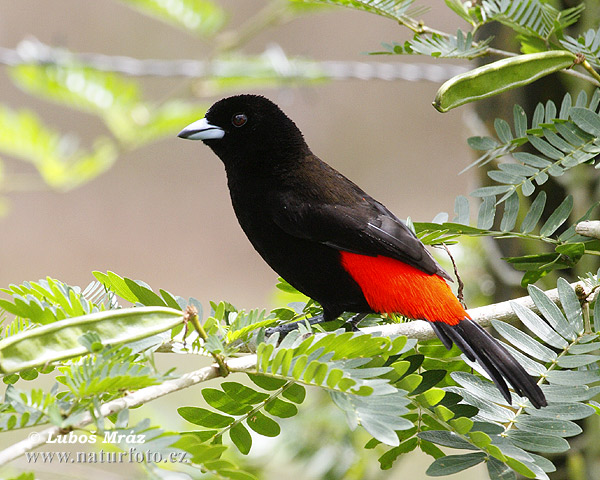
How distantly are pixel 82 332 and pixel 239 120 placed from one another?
61.3 inches

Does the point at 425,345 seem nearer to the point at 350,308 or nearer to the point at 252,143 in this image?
the point at 350,308

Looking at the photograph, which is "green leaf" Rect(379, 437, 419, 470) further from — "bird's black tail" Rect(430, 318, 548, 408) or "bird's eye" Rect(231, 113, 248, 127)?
"bird's eye" Rect(231, 113, 248, 127)

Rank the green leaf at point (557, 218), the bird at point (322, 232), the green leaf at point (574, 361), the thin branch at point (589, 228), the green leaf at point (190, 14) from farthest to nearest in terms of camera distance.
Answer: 1. the green leaf at point (190, 14)
2. the bird at point (322, 232)
3. the green leaf at point (557, 218)
4. the thin branch at point (589, 228)
5. the green leaf at point (574, 361)

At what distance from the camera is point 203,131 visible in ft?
8.00

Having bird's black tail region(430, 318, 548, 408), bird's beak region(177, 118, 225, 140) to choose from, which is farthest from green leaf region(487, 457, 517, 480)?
bird's beak region(177, 118, 225, 140)

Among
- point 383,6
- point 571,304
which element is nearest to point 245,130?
point 383,6

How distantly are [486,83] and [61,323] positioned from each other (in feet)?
3.34

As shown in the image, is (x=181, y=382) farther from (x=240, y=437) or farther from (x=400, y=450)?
(x=400, y=450)

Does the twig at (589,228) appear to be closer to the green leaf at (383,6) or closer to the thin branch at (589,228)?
the thin branch at (589,228)

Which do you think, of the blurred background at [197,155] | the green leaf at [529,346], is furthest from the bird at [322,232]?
the blurred background at [197,155]

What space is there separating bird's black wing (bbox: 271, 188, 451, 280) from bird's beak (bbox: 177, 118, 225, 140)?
44cm

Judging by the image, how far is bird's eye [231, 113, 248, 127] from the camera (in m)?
2.46

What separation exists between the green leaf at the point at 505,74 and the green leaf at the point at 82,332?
80cm

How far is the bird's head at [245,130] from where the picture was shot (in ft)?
7.86
